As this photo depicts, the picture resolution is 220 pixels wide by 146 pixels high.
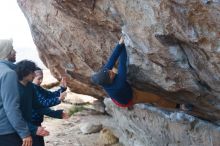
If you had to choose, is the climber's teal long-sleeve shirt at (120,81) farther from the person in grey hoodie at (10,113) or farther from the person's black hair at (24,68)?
the person in grey hoodie at (10,113)

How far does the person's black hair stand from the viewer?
436cm

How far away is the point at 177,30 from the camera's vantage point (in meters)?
3.85

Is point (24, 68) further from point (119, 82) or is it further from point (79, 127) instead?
point (79, 127)

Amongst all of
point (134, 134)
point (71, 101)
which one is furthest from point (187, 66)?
point (71, 101)

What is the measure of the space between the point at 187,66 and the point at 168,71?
14.5 inches

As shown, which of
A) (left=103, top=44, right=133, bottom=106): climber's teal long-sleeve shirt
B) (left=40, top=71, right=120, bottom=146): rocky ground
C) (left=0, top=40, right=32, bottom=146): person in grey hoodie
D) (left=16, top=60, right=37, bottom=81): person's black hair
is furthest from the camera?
(left=40, top=71, right=120, bottom=146): rocky ground

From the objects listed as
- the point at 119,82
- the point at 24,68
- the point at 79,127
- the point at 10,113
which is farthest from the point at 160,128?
the point at 79,127

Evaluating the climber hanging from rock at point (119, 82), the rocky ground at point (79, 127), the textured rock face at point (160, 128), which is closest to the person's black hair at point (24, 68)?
the climber hanging from rock at point (119, 82)

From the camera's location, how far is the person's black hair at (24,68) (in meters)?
4.36

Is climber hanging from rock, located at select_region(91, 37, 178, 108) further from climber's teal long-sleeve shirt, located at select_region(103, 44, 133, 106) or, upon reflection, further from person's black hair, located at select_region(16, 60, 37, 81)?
person's black hair, located at select_region(16, 60, 37, 81)

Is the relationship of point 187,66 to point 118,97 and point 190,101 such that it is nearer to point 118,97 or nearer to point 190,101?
point 190,101

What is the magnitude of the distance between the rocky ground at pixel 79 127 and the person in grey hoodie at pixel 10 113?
13.8 ft

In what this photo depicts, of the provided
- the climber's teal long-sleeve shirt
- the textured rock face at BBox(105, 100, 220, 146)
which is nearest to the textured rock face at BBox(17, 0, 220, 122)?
the climber's teal long-sleeve shirt

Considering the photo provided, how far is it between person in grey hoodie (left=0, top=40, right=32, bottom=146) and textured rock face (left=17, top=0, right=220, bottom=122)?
4.27ft
